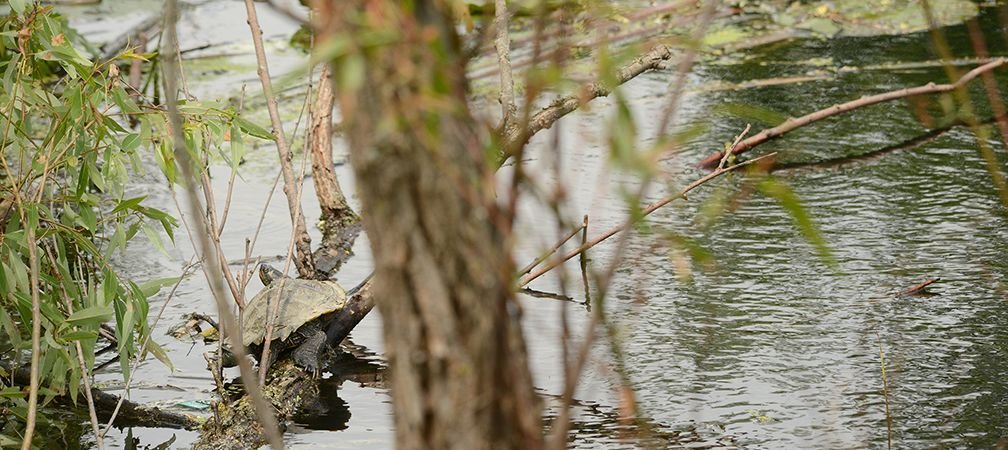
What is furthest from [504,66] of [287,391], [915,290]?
[915,290]

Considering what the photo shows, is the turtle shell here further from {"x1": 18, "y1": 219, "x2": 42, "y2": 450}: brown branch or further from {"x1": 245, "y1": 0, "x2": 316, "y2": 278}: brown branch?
{"x1": 18, "y1": 219, "x2": 42, "y2": 450}: brown branch

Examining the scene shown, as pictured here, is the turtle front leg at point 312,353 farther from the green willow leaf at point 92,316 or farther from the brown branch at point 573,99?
the brown branch at point 573,99

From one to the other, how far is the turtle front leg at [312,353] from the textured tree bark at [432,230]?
2.55 meters

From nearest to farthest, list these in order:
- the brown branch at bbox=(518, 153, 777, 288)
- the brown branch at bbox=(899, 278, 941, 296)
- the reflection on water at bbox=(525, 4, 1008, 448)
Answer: the brown branch at bbox=(518, 153, 777, 288)
the reflection on water at bbox=(525, 4, 1008, 448)
the brown branch at bbox=(899, 278, 941, 296)

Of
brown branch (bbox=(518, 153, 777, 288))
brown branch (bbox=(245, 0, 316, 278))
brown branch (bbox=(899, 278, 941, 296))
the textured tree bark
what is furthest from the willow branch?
brown branch (bbox=(899, 278, 941, 296))

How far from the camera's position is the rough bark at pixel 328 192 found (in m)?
4.93

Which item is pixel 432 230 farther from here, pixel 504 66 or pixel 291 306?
pixel 291 306

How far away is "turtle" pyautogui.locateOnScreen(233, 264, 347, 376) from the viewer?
3.64m

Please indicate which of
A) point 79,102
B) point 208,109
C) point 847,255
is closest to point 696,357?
point 847,255

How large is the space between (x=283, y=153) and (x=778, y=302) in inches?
66.0

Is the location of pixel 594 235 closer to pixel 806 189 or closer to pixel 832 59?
pixel 806 189

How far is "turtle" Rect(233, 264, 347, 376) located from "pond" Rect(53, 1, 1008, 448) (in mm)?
154

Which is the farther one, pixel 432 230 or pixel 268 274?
pixel 268 274

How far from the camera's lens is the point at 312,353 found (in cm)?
364
